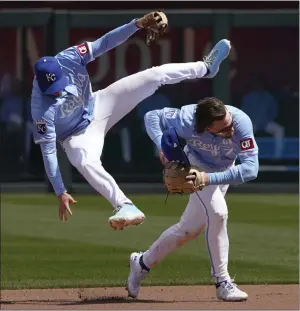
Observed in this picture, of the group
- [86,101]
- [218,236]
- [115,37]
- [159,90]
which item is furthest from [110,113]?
[159,90]

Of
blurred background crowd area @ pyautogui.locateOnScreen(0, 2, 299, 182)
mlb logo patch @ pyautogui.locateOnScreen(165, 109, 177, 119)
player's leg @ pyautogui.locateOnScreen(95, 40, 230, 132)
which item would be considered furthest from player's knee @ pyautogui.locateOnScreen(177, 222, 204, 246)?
blurred background crowd area @ pyautogui.locateOnScreen(0, 2, 299, 182)

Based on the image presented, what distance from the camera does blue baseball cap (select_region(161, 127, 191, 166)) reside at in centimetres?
787

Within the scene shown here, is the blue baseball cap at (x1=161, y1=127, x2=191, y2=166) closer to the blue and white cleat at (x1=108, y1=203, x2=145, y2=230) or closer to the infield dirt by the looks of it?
the blue and white cleat at (x1=108, y1=203, x2=145, y2=230)

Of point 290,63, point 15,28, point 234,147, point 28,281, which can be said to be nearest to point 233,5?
point 290,63

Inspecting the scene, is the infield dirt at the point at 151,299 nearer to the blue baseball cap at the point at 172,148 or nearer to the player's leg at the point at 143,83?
the blue baseball cap at the point at 172,148

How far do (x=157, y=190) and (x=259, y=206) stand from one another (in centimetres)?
252

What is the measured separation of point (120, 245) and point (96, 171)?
4.27 m

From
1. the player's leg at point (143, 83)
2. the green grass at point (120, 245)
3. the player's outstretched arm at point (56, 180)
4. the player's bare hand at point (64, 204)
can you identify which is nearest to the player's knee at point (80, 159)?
the player's outstretched arm at point (56, 180)

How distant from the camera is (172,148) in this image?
7883 millimetres

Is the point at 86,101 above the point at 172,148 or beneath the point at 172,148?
above

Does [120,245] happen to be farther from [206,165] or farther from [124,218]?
[124,218]

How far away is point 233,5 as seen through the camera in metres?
21.1

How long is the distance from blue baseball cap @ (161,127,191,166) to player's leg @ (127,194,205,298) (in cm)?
56

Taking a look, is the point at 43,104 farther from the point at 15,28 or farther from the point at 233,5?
the point at 233,5
